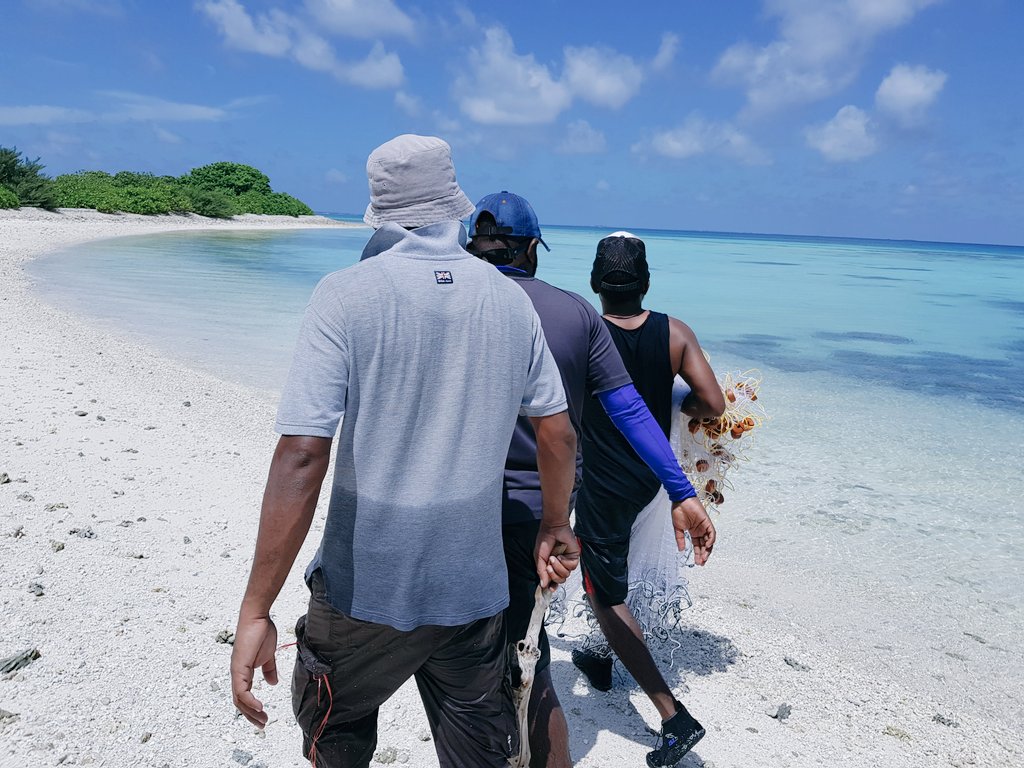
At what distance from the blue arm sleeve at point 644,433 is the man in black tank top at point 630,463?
141 millimetres

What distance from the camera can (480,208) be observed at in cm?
262

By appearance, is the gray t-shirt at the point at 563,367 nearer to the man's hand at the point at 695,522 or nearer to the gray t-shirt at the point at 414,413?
the gray t-shirt at the point at 414,413

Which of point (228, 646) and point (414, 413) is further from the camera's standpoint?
point (228, 646)

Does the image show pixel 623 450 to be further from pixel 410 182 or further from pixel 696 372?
pixel 410 182

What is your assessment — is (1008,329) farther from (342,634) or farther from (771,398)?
(342,634)

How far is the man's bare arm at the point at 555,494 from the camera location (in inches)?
81.3

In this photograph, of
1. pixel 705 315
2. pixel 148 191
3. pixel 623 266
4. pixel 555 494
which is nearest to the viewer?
pixel 555 494

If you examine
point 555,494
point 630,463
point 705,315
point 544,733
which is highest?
point 555,494

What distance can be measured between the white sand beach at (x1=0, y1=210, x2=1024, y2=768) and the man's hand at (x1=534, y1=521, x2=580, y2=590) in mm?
1249

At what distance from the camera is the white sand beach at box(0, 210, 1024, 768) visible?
2988mm

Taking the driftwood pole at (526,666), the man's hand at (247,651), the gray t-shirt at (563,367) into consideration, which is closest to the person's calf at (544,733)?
the driftwood pole at (526,666)

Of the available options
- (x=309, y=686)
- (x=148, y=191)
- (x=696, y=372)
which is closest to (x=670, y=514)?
(x=696, y=372)

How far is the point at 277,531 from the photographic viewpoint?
5.68 feet

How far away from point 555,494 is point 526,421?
26 cm
